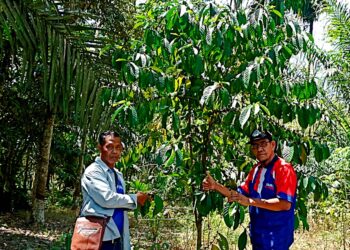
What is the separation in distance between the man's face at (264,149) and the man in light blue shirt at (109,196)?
0.75 m

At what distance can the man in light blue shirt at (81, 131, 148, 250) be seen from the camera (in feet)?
8.88

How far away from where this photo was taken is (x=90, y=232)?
2.70 m

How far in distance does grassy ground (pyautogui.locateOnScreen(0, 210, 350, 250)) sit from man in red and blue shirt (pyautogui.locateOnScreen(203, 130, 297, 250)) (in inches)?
106

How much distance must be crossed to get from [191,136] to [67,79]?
1058 millimetres

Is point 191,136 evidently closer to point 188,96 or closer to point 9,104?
point 188,96

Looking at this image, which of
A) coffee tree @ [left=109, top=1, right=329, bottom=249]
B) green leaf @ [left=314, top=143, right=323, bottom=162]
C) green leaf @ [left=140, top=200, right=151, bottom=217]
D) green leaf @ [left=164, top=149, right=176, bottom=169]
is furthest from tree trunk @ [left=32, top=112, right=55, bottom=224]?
green leaf @ [left=314, top=143, right=323, bottom=162]

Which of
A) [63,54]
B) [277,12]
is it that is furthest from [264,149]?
[63,54]

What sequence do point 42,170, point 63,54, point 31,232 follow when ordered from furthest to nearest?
point 42,170 < point 31,232 < point 63,54

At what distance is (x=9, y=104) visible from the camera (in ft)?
24.3

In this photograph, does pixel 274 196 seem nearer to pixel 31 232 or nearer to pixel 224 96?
pixel 224 96

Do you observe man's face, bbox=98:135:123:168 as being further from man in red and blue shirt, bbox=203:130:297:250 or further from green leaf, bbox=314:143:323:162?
green leaf, bbox=314:143:323:162

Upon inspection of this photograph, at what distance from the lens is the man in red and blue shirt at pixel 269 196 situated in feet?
8.73

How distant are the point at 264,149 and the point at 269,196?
0.27m

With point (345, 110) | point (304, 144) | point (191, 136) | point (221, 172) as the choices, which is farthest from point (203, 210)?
point (345, 110)
